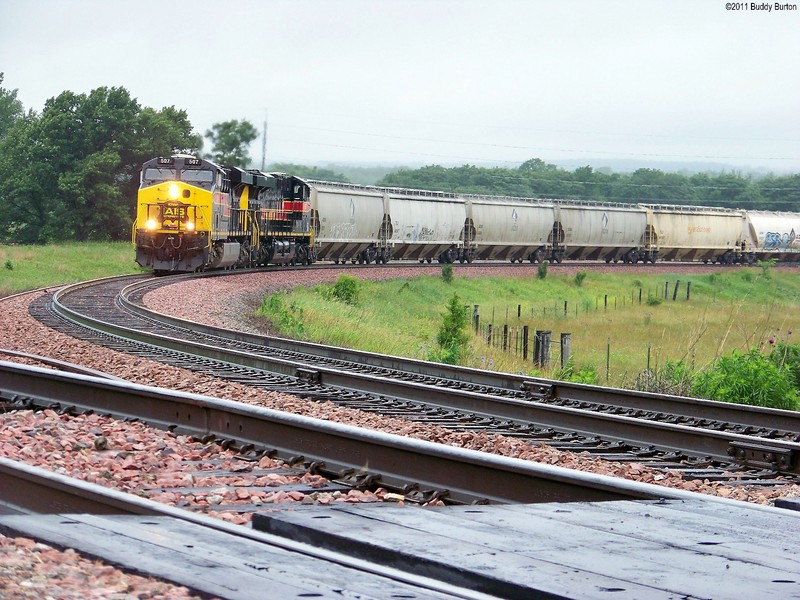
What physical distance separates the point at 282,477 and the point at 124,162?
179 ft

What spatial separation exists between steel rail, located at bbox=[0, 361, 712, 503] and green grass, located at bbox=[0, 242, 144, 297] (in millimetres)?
16821

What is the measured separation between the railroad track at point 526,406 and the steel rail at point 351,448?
2073 mm

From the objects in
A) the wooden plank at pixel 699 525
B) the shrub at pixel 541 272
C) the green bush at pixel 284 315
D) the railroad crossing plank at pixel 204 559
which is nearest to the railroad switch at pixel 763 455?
the wooden plank at pixel 699 525

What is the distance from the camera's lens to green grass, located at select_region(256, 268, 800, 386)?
63.7ft

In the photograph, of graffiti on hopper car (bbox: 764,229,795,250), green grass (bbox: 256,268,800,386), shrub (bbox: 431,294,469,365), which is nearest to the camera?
shrub (bbox: 431,294,469,365)

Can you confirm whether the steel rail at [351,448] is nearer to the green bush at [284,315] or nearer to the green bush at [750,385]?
the green bush at [750,385]

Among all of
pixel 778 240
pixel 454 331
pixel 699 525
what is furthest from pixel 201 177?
pixel 778 240

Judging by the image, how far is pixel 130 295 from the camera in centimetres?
2177

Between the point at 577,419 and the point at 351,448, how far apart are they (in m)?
2.98

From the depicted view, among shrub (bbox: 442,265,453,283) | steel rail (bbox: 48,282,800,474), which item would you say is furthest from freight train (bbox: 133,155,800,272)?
steel rail (bbox: 48,282,800,474)

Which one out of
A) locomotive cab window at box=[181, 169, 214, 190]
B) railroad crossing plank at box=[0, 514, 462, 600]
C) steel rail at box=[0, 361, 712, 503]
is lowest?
steel rail at box=[0, 361, 712, 503]

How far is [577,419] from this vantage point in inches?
311

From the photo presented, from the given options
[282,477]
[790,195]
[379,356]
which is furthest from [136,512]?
[790,195]

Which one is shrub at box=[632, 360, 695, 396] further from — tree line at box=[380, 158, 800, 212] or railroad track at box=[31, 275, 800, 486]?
tree line at box=[380, 158, 800, 212]
